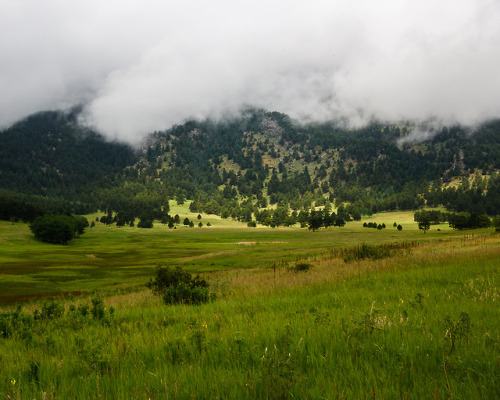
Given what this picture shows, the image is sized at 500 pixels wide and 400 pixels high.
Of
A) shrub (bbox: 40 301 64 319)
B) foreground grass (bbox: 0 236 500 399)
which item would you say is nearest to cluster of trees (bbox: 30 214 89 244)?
shrub (bbox: 40 301 64 319)

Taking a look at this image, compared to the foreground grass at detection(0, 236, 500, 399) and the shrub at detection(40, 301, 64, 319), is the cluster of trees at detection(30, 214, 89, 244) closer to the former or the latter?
the shrub at detection(40, 301, 64, 319)

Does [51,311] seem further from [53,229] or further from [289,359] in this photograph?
[53,229]

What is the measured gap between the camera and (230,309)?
7867 mm

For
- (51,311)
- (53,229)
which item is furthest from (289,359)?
(53,229)

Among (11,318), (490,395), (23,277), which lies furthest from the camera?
(23,277)

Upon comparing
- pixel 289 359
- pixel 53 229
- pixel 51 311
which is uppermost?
pixel 289 359

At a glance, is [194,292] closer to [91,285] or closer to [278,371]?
[278,371]

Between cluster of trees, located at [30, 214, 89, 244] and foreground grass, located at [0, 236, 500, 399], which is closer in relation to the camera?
foreground grass, located at [0, 236, 500, 399]

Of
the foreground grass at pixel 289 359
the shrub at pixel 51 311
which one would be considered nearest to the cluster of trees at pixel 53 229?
the shrub at pixel 51 311

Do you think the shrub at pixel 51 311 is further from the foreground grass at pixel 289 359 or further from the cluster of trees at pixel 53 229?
the cluster of trees at pixel 53 229

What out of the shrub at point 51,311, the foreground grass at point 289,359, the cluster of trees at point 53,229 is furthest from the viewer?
the cluster of trees at point 53,229

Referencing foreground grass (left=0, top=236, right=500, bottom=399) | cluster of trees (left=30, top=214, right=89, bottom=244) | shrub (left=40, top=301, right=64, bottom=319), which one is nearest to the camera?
foreground grass (left=0, top=236, right=500, bottom=399)

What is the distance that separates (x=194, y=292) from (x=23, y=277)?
154 ft

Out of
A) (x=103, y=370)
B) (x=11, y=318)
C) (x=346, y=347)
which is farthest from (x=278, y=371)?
(x=11, y=318)
